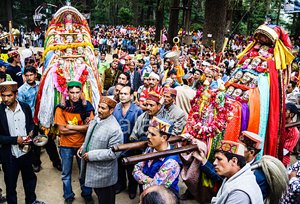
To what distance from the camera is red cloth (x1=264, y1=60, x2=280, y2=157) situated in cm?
419

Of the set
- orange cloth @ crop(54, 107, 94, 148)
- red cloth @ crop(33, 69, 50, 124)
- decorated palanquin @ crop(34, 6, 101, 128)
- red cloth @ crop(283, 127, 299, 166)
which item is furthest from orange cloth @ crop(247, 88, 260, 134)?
red cloth @ crop(33, 69, 50, 124)

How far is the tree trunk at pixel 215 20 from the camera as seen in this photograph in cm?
1250

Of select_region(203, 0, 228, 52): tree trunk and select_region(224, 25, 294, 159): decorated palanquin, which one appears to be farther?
select_region(203, 0, 228, 52): tree trunk

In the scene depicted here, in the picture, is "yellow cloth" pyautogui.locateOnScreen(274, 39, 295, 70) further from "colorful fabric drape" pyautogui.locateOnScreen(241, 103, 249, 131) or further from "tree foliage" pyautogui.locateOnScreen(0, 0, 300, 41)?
"tree foliage" pyautogui.locateOnScreen(0, 0, 300, 41)

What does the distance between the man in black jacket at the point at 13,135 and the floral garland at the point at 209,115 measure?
7.32ft

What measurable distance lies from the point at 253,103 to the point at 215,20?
30.8ft

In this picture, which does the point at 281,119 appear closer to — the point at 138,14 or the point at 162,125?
the point at 162,125

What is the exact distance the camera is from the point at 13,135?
12.5ft

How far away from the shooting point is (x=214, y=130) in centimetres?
401

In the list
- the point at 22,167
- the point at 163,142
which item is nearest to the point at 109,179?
the point at 163,142

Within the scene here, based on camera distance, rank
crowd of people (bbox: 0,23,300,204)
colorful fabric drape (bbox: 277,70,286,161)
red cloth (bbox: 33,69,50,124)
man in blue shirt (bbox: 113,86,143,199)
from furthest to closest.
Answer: red cloth (bbox: 33,69,50,124)
man in blue shirt (bbox: 113,86,143,199)
colorful fabric drape (bbox: 277,70,286,161)
crowd of people (bbox: 0,23,300,204)

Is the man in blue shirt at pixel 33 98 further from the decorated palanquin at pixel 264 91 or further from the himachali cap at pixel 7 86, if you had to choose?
the decorated palanquin at pixel 264 91

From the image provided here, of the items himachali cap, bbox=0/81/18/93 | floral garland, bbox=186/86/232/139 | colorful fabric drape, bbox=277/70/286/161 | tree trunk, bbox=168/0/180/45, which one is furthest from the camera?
tree trunk, bbox=168/0/180/45

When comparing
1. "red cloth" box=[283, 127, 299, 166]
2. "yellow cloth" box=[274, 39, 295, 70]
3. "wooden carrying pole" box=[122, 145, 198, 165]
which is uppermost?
"yellow cloth" box=[274, 39, 295, 70]
